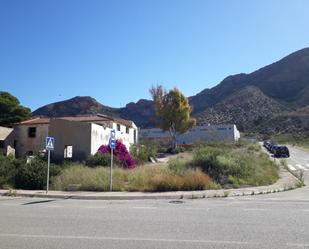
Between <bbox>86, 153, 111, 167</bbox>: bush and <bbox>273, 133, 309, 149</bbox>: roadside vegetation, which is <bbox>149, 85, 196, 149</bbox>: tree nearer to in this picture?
<bbox>86, 153, 111, 167</bbox>: bush

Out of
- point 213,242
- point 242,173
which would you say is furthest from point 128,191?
point 213,242

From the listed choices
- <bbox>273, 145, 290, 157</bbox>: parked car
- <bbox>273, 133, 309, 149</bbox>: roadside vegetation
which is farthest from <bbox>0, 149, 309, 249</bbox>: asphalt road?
<bbox>273, 133, 309, 149</bbox>: roadside vegetation

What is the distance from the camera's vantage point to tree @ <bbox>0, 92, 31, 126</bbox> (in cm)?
6975

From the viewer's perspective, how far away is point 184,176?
21.9m

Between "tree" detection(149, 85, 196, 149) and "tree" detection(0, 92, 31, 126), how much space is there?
21693mm

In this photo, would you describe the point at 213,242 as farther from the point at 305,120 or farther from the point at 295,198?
the point at 305,120

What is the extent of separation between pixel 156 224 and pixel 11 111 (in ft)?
210

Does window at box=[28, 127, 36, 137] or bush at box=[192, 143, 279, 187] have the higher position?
window at box=[28, 127, 36, 137]

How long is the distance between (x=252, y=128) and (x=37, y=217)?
131719mm

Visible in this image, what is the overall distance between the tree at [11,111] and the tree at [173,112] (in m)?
21.7

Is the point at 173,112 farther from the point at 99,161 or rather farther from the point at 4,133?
the point at 99,161

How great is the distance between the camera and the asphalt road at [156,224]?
28.6ft

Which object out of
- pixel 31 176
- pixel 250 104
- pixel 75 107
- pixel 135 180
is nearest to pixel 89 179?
pixel 135 180

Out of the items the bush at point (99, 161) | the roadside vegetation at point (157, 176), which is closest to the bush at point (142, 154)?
the bush at point (99, 161)
